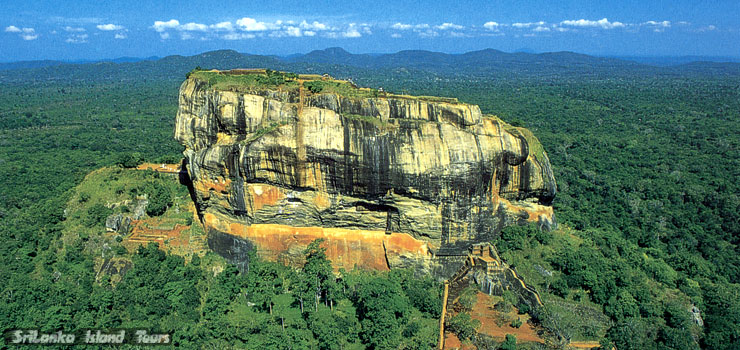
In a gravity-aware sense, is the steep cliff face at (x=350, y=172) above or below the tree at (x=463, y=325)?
above

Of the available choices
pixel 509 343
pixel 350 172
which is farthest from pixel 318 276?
pixel 509 343

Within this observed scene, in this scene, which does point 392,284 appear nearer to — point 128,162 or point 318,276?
point 318,276

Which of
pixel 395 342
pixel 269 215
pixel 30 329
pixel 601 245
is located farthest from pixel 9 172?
pixel 601 245

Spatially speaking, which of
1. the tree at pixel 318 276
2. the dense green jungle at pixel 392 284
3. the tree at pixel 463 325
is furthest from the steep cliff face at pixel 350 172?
the tree at pixel 463 325

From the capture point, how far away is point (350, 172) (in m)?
26.5

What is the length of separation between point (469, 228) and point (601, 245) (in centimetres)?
1074

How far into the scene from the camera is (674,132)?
7919 cm

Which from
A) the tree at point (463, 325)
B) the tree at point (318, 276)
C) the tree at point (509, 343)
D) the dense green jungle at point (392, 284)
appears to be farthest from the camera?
the tree at point (318, 276)

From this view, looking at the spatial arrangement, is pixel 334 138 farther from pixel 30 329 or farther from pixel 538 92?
pixel 538 92

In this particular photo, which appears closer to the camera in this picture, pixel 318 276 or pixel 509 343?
pixel 509 343

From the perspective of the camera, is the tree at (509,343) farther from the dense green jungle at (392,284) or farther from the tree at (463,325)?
the tree at (463,325)

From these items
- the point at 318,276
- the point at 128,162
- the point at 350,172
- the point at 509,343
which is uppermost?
the point at 350,172

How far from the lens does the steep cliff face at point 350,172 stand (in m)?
26.2

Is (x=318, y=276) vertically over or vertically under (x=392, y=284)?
over
